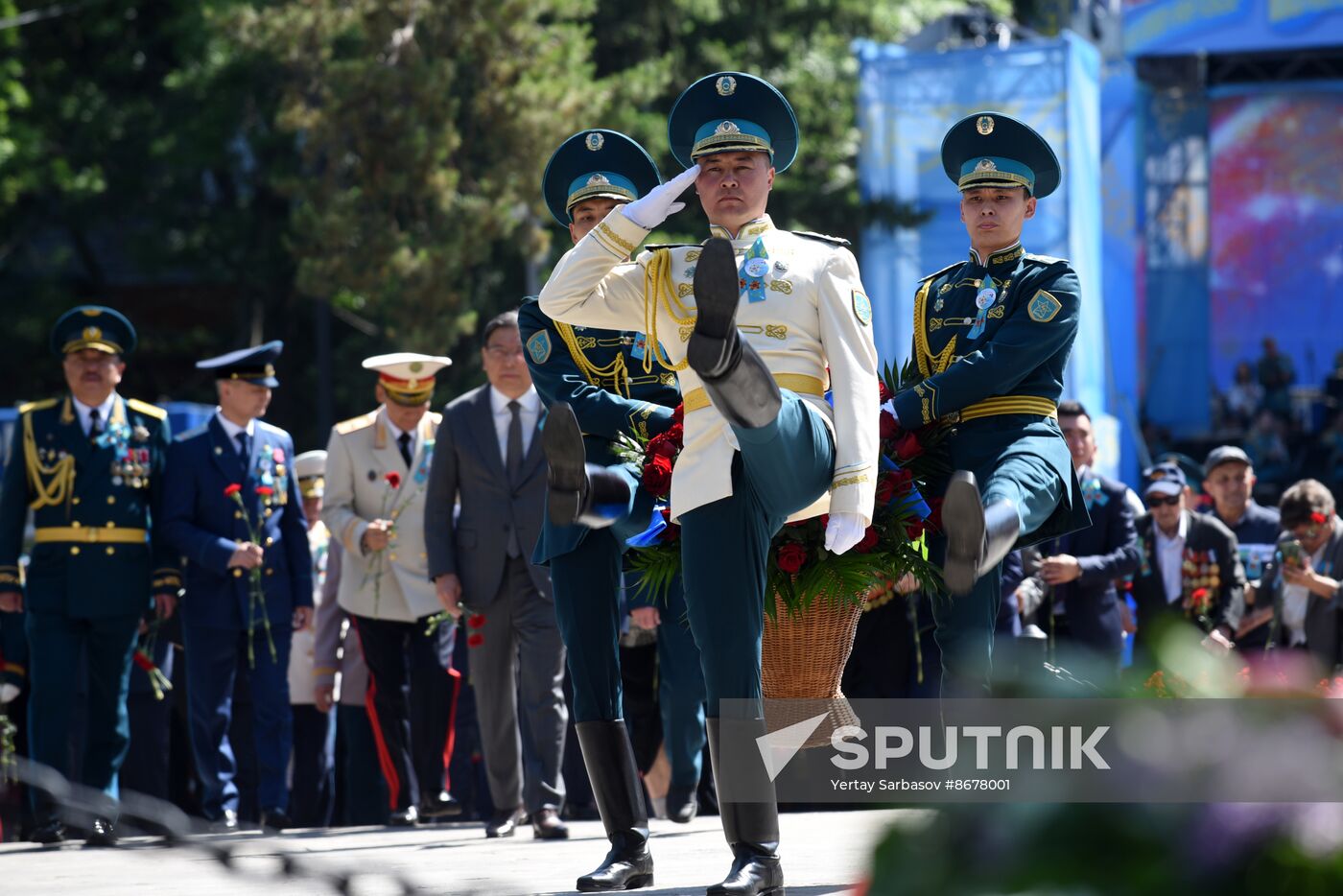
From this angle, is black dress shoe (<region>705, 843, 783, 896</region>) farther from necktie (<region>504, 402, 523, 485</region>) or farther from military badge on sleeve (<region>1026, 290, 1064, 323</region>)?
necktie (<region>504, 402, 523, 485</region>)

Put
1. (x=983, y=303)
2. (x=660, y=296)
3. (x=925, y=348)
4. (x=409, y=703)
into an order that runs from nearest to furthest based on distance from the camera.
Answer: (x=660, y=296), (x=983, y=303), (x=925, y=348), (x=409, y=703)

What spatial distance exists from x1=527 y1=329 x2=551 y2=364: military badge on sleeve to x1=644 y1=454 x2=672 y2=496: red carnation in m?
1.44

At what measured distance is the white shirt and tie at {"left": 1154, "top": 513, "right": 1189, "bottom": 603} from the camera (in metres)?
9.31

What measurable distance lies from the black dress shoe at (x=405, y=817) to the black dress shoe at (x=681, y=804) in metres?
1.53

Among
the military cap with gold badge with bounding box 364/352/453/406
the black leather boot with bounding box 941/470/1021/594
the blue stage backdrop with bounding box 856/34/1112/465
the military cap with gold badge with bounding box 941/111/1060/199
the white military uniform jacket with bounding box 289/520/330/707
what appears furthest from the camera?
the blue stage backdrop with bounding box 856/34/1112/465

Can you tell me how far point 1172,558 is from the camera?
30.8 ft

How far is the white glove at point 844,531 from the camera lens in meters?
4.38

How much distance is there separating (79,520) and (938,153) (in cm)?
1323

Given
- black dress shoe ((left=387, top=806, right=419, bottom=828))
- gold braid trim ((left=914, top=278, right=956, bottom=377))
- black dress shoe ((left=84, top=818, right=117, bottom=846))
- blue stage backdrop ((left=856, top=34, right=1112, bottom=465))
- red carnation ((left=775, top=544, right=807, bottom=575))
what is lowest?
black dress shoe ((left=387, top=806, right=419, bottom=828))

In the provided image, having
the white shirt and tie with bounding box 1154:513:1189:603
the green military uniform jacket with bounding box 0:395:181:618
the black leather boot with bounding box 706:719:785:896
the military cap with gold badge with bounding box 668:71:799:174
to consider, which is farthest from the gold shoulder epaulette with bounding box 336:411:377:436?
the black leather boot with bounding box 706:719:785:896

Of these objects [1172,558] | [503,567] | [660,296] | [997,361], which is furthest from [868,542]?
[1172,558]

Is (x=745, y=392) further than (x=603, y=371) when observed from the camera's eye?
No

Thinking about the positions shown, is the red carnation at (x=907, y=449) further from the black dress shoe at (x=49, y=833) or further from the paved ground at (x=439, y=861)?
the black dress shoe at (x=49, y=833)

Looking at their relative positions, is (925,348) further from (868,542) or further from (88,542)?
(88,542)
